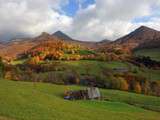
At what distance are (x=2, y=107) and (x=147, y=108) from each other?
33302 mm

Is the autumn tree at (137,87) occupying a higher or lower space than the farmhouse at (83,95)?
lower

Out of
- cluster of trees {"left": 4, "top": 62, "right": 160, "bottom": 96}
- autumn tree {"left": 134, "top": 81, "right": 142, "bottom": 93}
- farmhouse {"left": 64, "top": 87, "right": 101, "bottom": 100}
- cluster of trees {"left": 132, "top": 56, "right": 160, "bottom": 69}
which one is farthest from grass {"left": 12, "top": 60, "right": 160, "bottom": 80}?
farmhouse {"left": 64, "top": 87, "right": 101, "bottom": 100}

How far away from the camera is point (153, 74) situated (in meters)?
160

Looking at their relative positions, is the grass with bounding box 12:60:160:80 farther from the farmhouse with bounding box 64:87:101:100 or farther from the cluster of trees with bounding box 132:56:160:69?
the farmhouse with bounding box 64:87:101:100

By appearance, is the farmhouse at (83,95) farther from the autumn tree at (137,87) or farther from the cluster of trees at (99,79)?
the autumn tree at (137,87)

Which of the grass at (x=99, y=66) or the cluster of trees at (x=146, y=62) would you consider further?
the cluster of trees at (x=146, y=62)

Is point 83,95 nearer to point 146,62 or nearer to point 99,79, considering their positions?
point 99,79

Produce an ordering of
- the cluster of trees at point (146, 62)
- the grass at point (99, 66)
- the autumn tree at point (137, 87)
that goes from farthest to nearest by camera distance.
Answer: the cluster of trees at point (146, 62)
the grass at point (99, 66)
the autumn tree at point (137, 87)

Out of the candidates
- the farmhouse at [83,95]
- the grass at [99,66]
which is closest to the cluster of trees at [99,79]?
the grass at [99,66]

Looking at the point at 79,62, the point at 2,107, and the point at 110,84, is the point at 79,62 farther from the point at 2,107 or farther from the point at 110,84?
the point at 2,107

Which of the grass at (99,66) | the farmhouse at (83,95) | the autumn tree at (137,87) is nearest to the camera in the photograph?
the farmhouse at (83,95)

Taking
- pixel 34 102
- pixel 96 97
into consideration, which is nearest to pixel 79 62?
pixel 96 97

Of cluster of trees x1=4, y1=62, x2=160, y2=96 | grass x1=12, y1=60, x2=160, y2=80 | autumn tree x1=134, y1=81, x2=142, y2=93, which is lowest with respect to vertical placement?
autumn tree x1=134, y1=81, x2=142, y2=93

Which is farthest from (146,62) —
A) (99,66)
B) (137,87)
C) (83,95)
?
(83,95)
